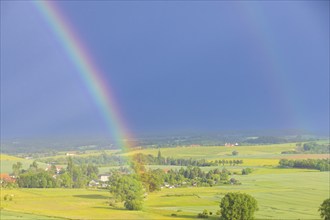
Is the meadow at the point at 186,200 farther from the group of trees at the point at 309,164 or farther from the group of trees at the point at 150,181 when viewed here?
the group of trees at the point at 309,164

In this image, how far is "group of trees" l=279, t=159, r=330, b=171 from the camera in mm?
68188

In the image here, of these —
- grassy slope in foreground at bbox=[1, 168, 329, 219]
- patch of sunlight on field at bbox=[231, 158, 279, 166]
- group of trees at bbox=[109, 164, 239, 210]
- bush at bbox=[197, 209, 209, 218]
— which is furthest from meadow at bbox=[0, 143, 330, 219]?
patch of sunlight on field at bbox=[231, 158, 279, 166]

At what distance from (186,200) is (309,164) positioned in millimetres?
32985

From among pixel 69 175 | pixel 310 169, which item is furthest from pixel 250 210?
pixel 310 169

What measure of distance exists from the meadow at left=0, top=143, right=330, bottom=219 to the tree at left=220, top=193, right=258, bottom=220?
53.3 inches

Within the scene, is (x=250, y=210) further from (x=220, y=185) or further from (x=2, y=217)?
(x=220, y=185)

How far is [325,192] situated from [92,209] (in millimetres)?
22588

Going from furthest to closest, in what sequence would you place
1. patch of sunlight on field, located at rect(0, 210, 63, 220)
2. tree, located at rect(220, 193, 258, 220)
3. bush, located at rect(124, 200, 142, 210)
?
bush, located at rect(124, 200, 142, 210)
patch of sunlight on field, located at rect(0, 210, 63, 220)
tree, located at rect(220, 193, 258, 220)

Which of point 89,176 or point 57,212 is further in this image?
point 89,176

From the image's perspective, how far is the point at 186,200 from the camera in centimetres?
4278

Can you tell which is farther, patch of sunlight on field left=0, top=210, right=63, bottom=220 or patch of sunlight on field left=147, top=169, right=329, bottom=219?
patch of sunlight on field left=147, top=169, right=329, bottom=219

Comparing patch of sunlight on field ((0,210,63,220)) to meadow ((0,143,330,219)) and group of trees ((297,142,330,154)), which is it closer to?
meadow ((0,143,330,219))

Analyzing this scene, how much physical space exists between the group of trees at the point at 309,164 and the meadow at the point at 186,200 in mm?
4750

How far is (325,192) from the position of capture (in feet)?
155
